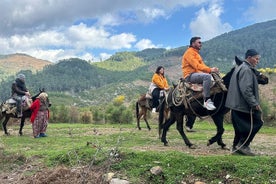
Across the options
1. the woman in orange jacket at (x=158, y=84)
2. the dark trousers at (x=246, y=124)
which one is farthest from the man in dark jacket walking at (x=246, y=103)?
the woman in orange jacket at (x=158, y=84)

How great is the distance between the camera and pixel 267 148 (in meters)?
9.94

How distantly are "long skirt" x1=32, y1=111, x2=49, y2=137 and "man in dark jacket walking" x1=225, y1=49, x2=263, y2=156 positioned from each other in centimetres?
883

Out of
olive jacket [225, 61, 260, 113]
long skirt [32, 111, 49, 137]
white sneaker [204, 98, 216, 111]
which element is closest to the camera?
olive jacket [225, 61, 260, 113]

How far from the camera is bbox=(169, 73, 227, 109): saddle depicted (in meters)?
9.30

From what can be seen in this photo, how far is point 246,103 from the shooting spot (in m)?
8.14

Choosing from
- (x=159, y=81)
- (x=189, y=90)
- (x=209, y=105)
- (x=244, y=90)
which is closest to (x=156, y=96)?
(x=159, y=81)

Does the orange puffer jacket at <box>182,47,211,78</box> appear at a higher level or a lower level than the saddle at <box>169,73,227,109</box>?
higher

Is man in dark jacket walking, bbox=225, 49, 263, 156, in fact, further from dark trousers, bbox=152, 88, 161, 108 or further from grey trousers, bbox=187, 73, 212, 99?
dark trousers, bbox=152, 88, 161, 108

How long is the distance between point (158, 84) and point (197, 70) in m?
4.28

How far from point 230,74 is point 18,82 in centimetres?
1001

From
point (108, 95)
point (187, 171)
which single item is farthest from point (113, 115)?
point (108, 95)

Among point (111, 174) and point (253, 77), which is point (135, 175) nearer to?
point (111, 174)

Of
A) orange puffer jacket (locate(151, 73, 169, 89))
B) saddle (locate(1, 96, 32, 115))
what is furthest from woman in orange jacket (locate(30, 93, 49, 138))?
orange puffer jacket (locate(151, 73, 169, 89))

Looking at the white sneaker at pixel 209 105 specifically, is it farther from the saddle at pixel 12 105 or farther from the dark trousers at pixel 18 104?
the dark trousers at pixel 18 104
